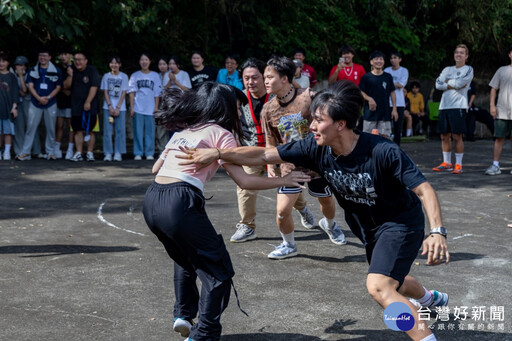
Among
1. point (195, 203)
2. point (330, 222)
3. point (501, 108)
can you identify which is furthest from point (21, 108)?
point (195, 203)

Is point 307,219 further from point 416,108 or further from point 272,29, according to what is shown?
point 416,108

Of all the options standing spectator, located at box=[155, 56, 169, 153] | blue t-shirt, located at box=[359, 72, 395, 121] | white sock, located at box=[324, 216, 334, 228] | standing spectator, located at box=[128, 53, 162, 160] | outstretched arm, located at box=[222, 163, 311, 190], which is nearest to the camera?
outstretched arm, located at box=[222, 163, 311, 190]

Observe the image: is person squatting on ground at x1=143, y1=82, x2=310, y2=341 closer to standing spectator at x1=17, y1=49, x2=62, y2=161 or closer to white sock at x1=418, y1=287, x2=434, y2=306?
white sock at x1=418, y1=287, x2=434, y2=306

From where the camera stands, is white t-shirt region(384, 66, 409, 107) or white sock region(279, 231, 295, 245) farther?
white t-shirt region(384, 66, 409, 107)

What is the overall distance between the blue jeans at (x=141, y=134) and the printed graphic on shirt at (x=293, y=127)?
25.5ft

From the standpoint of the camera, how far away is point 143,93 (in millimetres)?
13898

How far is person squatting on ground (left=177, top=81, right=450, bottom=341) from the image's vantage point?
13.5 ft

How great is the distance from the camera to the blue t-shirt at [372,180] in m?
4.12

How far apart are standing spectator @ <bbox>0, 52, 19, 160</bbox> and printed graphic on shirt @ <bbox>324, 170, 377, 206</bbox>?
10.2m

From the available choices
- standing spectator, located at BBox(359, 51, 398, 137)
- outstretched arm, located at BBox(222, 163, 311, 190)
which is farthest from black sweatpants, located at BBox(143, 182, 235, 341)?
standing spectator, located at BBox(359, 51, 398, 137)

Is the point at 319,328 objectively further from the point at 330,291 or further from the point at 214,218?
the point at 214,218

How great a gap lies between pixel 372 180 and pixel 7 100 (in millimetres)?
10581

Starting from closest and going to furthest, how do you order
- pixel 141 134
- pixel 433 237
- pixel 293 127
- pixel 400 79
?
1. pixel 433 237
2. pixel 293 127
3. pixel 141 134
4. pixel 400 79

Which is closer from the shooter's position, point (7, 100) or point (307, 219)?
point (307, 219)
